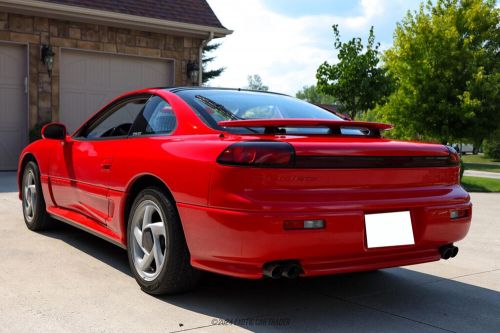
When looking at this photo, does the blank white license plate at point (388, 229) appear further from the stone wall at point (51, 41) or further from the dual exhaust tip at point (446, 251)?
the stone wall at point (51, 41)

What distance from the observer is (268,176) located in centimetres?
297

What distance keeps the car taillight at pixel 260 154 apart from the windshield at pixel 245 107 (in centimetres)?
41

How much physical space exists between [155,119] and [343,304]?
1766 millimetres

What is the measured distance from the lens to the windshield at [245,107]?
361 centimetres

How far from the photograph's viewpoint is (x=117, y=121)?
4547 millimetres

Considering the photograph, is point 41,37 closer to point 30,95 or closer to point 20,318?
point 30,95

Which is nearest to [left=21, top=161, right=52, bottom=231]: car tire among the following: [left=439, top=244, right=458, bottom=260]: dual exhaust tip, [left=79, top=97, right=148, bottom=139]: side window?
[left=79, top=97, right=148, bottom=139]: side window

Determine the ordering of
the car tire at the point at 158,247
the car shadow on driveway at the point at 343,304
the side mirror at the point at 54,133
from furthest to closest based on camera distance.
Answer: the side mirror at the point at 54,133, the car tire at the point at 158,247, the car shadow on driveway at the point at 343,304

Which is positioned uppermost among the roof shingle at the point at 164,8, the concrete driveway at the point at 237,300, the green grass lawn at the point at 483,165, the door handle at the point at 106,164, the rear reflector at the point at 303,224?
the roof shingle at the point at 164,8

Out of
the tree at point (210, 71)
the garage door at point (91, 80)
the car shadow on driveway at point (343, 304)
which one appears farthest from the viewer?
the tree at point (210, 71)

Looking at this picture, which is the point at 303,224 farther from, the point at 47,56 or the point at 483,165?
the point at 483,165

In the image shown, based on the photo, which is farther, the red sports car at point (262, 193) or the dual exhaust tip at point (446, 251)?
the dual exhaust tip at point (446, 251)

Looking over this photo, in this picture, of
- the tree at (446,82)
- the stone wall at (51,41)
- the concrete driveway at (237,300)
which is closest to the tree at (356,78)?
the tree at (446,82)

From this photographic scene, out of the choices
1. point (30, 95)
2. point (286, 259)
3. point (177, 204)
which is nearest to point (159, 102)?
point (177, 204)
